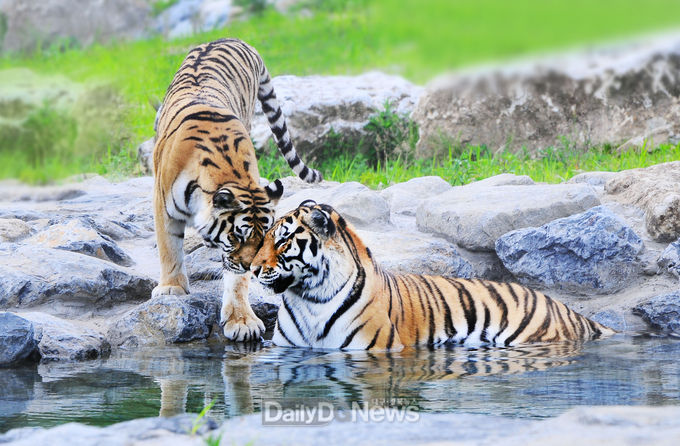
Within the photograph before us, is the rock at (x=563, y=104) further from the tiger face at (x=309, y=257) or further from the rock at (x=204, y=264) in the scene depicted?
the tiger face at (x=309, y=257)

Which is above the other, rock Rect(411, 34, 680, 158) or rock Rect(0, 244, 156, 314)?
rock Rect(411, 34, 680, 158)

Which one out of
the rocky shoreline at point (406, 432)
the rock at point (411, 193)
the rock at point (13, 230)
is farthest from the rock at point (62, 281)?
the rocky shoreline at point (406, 432)

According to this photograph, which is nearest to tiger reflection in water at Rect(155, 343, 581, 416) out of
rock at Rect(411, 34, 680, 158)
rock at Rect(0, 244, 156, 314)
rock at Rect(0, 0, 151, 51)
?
rock at Rect(0, 244, 156, 314)

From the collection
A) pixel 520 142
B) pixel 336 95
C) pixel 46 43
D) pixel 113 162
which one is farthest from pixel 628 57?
pixel 46 43

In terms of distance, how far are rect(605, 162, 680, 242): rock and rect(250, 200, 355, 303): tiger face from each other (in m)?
2.41

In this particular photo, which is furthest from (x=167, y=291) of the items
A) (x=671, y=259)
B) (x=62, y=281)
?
(x=671, y=259)

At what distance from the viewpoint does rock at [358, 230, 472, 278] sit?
560 centimetres

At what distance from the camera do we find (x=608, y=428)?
2402 mm

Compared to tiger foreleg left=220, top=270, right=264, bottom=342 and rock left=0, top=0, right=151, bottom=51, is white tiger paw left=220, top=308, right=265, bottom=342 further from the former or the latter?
rock left=0, top=0, right=151, bottom=51

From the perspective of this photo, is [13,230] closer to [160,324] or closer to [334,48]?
[160,324]

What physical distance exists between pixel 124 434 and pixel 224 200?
7.25 ft

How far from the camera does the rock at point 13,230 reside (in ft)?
20.5

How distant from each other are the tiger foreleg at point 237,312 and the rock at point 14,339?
1082mm

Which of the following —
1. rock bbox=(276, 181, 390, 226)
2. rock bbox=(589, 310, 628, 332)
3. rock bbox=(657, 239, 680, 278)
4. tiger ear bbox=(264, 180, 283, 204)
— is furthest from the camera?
rock bbox=(276, 181, 390, 226)
